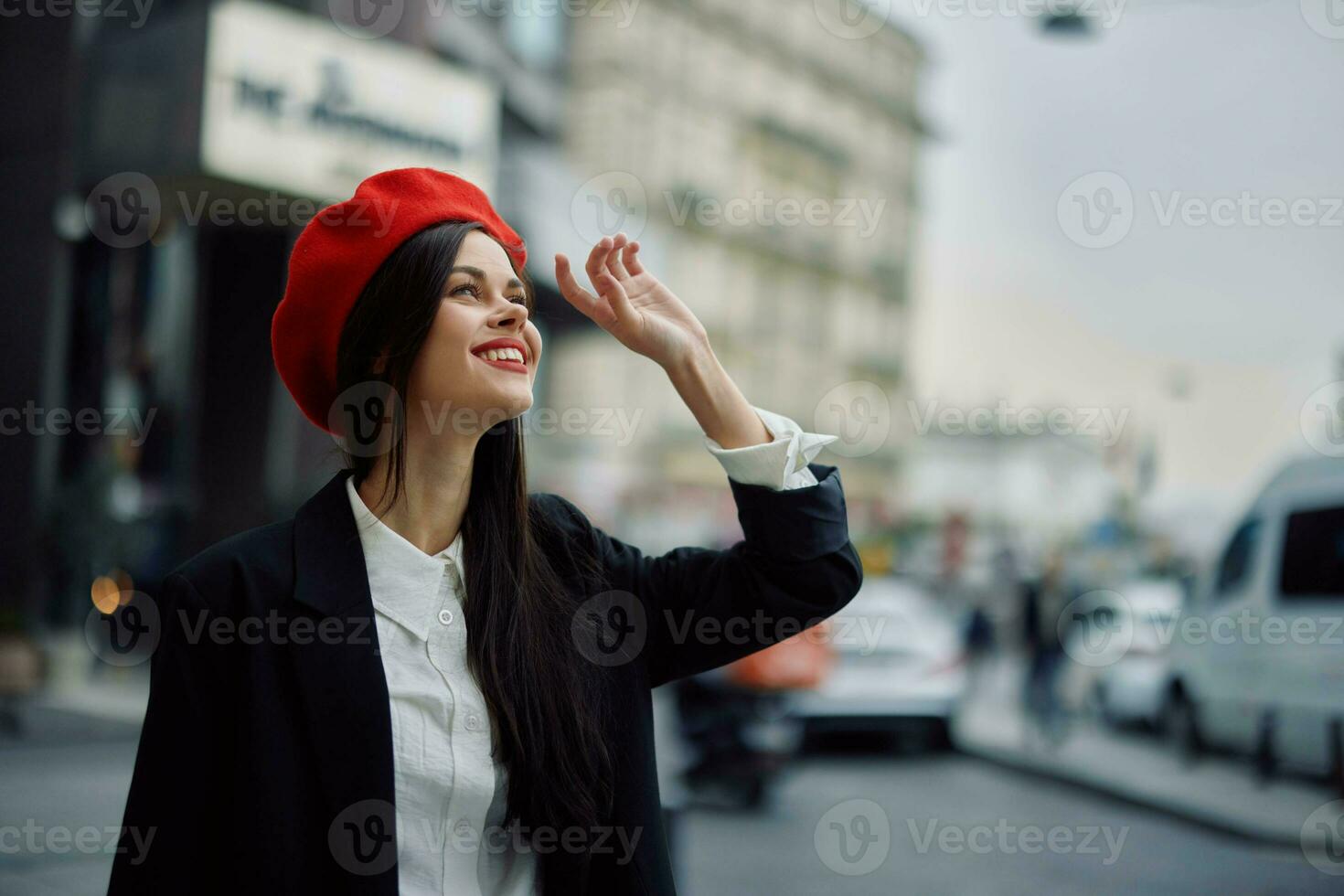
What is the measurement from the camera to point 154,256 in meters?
13.7

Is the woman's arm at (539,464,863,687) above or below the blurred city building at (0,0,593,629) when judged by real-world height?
below

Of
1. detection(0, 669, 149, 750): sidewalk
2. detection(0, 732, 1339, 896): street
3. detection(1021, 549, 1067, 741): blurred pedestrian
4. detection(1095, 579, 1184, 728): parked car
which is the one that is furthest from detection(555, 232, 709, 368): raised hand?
detection(1095, 579, 1184, 728): parked car

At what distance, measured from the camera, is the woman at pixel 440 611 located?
1.72m

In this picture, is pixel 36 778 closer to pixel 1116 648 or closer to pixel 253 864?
pixel 253 864

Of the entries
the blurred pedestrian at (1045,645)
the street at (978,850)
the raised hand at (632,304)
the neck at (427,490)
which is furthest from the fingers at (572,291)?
the blurred pedestrian at (1045,645)

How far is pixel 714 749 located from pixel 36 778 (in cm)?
418

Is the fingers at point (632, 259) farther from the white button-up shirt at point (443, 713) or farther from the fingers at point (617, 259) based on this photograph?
the white button-up shirt at point (443, 713)

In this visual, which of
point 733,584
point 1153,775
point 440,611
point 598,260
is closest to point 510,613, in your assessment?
point 440,611

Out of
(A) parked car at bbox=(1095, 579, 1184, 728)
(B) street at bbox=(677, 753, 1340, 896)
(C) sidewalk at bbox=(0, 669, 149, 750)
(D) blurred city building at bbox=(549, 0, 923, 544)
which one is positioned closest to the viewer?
(B) street at bbox=(677, 753, 1340, 896)

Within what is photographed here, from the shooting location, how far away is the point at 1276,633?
9.43 m

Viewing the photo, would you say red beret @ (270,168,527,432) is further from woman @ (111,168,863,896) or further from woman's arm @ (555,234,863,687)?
woman's arm @ (555,234,863,687)

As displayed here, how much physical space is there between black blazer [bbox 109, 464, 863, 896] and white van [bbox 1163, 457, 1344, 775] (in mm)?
7486

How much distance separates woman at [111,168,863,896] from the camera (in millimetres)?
1719

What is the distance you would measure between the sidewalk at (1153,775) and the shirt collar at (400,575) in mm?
7658
